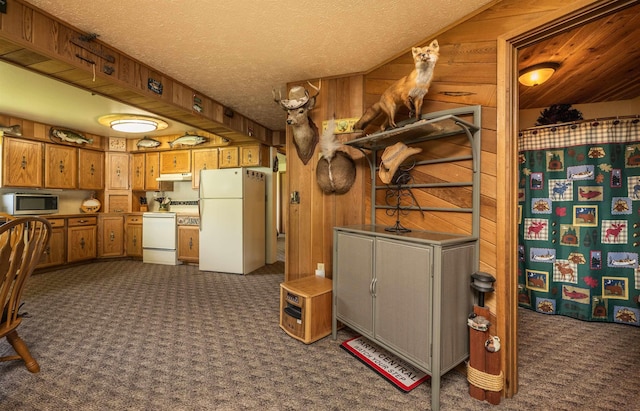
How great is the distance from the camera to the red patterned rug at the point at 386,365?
5.54 feet

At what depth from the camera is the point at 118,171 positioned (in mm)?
5387

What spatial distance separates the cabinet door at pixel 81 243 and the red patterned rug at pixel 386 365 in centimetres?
515

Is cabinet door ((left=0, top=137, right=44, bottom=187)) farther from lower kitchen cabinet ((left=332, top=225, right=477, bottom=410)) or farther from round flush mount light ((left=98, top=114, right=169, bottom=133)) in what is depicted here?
lower kitchen cabinet ((left=332, top=225, right=477, bottom=410))

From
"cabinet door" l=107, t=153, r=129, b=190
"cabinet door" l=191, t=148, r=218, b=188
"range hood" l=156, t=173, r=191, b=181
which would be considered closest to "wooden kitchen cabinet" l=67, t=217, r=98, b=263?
"cabinet door" l=107, t=153, r=129, b=190

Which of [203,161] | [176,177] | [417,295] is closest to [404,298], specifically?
[417,295]

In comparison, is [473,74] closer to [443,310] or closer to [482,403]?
[443,310]

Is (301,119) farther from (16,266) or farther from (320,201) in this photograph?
(16,266)

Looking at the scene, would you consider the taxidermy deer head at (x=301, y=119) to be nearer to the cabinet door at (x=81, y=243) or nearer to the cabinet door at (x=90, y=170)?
the cabinet door at (x=90, y=170)

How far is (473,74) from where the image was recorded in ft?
5.80

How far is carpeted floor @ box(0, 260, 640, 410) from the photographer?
155 cm

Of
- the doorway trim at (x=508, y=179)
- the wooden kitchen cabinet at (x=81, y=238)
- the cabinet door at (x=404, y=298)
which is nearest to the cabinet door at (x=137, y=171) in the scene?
the wooden kitchen cabinet at (x=81, y=238)

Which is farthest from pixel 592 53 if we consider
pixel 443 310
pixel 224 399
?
pixel 224 399

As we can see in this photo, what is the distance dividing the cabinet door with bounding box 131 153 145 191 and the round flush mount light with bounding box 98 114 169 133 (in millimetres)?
1022

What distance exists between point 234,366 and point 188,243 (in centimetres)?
346
